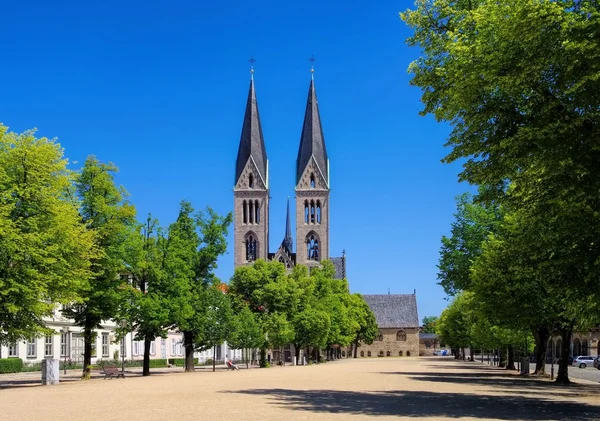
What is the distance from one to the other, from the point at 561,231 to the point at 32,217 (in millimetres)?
23851

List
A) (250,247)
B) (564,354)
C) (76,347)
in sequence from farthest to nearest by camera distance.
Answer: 1. (250,247)
2. (76,347)
3. (564,354)

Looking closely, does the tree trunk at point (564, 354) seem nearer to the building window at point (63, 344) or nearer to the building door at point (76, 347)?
the building window at point (63, 344)

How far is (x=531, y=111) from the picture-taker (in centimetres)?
2092

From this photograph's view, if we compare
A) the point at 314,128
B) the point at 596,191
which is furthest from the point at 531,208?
the point at 314,128

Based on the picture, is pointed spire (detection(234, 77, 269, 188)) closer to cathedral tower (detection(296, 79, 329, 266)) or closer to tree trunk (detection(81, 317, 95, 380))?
cathedral tower (detection(296, 79, 329, 266))

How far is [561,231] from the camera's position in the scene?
21359 millimetres

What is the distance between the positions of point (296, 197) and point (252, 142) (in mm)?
12413

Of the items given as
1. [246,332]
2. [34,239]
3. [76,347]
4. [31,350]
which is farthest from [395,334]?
[34,239]

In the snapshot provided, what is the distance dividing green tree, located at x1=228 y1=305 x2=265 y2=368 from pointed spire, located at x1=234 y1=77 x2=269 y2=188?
67891mm

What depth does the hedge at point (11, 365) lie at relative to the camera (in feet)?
172

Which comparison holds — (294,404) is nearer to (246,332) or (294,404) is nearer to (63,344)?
(246,332)

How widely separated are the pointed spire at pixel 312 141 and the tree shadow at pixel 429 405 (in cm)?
10590

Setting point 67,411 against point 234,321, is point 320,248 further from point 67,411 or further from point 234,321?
point 67,411

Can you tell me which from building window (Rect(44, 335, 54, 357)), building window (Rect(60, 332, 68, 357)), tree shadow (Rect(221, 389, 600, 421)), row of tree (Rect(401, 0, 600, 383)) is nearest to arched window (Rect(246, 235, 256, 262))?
building window (Rect(60, 332, 68, 357))
